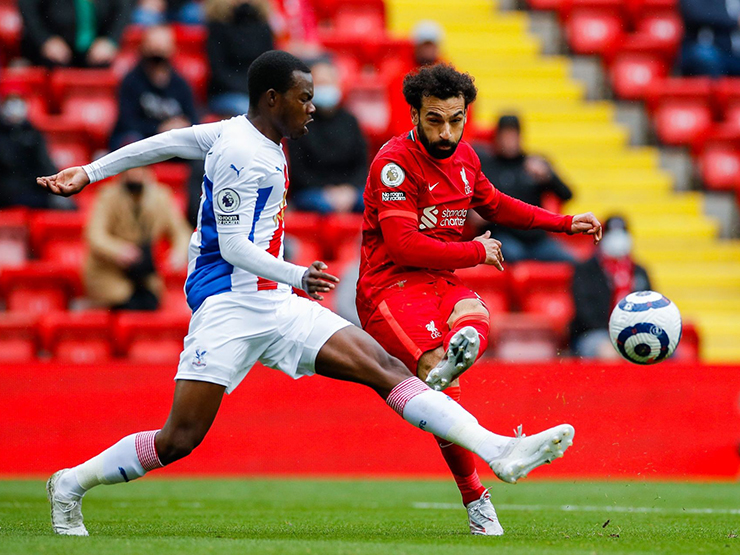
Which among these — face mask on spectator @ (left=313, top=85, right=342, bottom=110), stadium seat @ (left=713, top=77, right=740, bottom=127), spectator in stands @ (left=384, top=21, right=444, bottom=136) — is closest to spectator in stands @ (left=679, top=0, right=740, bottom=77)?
stadium seat @ (left=713, top=77, right=740, bottom=127)

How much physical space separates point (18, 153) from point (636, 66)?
8003 millimetres

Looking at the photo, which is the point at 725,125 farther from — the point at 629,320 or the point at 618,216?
the point at 629,320

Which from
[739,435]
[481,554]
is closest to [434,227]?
[481,554]

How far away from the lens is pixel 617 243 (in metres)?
11.3

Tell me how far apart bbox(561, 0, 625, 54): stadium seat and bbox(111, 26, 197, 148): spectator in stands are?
590cm

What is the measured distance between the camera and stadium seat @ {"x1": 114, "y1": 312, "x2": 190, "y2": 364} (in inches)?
430

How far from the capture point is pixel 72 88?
1326 centimetres

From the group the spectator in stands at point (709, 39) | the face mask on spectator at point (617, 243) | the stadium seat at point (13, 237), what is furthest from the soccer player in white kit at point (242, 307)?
the spectator in stands at point (709, 39)

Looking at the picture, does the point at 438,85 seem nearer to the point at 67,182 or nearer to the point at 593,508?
the point at 67,182

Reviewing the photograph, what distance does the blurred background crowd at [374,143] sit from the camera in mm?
11195

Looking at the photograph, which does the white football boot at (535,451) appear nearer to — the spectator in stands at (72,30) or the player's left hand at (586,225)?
the player's left hand at (586,225)

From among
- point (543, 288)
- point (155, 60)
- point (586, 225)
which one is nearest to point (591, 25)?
point (543, 288)

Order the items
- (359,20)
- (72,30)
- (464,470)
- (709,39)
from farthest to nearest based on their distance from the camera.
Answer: (359,20) < (709,39) < (72,30) < (464,470)

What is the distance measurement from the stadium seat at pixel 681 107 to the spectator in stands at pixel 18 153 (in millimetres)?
7594
